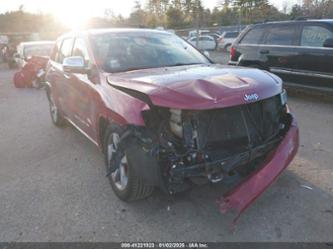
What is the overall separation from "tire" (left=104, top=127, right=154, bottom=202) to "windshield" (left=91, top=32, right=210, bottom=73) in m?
0.85

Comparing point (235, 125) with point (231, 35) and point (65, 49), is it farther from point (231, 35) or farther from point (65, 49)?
point (231, 35)

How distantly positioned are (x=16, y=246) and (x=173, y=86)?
1.96 metres

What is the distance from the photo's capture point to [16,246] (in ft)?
9.71

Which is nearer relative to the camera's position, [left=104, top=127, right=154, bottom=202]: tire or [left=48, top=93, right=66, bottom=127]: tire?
[left=104, top=127, right=154, bottom=202]: tire

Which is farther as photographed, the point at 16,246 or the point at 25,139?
the point at 25,139

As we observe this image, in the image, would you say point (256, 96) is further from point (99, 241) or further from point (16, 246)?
point (16, 246)

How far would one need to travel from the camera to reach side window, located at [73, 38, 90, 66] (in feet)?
14.3

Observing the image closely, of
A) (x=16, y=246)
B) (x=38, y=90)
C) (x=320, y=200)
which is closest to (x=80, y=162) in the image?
(x=16, y=246)

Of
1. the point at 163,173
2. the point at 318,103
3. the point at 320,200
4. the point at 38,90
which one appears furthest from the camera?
the point at 38,90

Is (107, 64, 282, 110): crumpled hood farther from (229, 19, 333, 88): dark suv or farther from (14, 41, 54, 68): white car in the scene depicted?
(14, 41, 54, 68): white car

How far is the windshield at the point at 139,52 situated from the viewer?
4168 mm

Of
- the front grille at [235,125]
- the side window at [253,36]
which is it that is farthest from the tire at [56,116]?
the side window at [253,36]

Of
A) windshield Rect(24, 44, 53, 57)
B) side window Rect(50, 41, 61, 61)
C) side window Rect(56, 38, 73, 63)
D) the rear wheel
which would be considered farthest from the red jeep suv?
windshield Rect(24, 44, 53, 57)

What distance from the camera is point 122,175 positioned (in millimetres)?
3566
